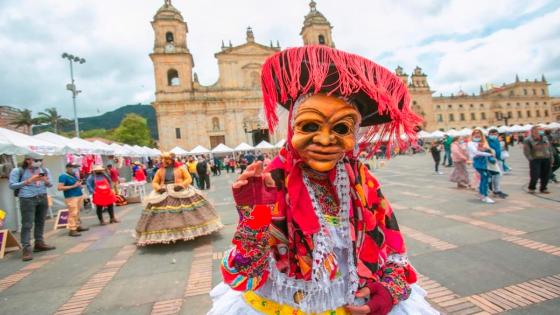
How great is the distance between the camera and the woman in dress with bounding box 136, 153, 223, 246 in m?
4.70

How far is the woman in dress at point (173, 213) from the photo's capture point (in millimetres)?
4699

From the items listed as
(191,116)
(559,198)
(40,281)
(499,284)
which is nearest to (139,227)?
(40,281)

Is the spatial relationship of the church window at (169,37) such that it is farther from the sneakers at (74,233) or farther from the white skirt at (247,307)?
the white skirt at (247,307)

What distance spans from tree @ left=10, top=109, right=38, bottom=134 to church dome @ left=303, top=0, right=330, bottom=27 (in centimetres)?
4987

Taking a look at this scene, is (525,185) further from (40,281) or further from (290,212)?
(40,281)

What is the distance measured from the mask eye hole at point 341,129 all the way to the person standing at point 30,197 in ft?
18.9

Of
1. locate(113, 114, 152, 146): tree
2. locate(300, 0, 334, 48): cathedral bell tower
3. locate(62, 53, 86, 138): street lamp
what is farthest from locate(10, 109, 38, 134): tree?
locate(300, 0, 334, 48): cathedral bell tower

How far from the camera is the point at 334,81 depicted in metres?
1.22

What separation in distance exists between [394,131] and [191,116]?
34.0m

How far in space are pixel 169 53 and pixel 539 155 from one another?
111 feet

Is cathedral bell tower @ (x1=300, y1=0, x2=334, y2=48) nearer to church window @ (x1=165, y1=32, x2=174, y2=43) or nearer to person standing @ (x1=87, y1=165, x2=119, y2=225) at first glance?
church window @ (x1=165, y1=32, x2=174, y2=43)

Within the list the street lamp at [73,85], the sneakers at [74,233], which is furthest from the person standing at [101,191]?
the street lamp at [73,85]

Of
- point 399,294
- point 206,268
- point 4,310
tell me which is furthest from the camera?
point 206,268

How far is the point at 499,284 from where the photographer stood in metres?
2.66
